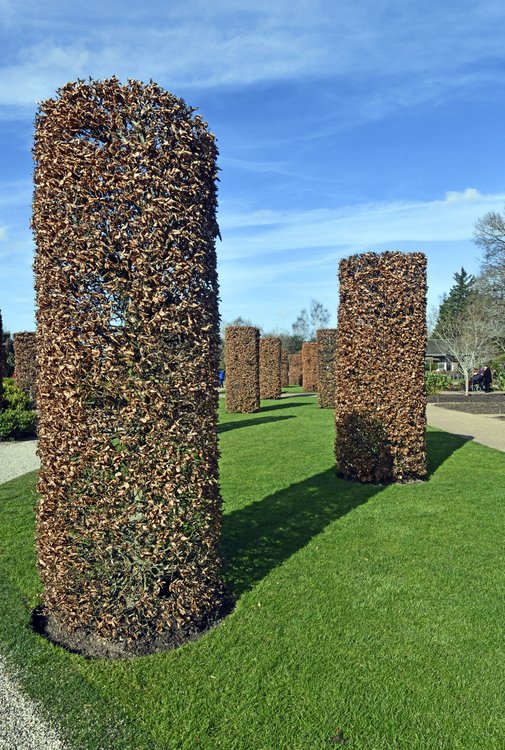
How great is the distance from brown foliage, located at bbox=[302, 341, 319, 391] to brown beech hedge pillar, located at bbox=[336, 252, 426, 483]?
20624 millimetres

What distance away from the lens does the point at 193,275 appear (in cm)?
382

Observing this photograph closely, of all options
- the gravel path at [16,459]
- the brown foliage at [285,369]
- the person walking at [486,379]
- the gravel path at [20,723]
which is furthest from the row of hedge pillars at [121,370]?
the brown foliage at [285,369]

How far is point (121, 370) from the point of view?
3.61 m

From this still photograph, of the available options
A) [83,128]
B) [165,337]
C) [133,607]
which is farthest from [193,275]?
[133,607]

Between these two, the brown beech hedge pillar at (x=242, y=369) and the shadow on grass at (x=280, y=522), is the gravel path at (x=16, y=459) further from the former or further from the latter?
the brown beech hedge pillar at (x=242, y=369)

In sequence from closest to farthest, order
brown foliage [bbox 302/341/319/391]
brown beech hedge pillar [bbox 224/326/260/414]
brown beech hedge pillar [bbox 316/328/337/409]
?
brown beech hedge pillar [bbox 224/326/260/414] → brown beech hedge pillar [bbox 316/328/337/409] → brown foliage [bbox 302/341/319/391]

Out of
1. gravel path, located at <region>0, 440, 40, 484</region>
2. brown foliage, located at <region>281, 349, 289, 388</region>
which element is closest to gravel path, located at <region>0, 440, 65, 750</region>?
gravel path, located at <region>0, 440, 40, 484</region>

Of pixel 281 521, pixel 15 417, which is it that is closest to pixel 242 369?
pixel 15 417

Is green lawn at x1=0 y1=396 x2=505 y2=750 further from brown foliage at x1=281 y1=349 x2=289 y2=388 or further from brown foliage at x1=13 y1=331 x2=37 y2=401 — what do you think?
brown foliage at x1=281 y1=349 x2=289 y2=388

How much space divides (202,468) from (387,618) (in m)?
1.84

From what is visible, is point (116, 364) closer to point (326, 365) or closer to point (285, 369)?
point (326, 365)

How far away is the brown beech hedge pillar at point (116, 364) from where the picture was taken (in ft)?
11.8

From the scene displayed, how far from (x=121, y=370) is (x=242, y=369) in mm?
16310

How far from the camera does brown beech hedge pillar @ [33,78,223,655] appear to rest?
360cm
